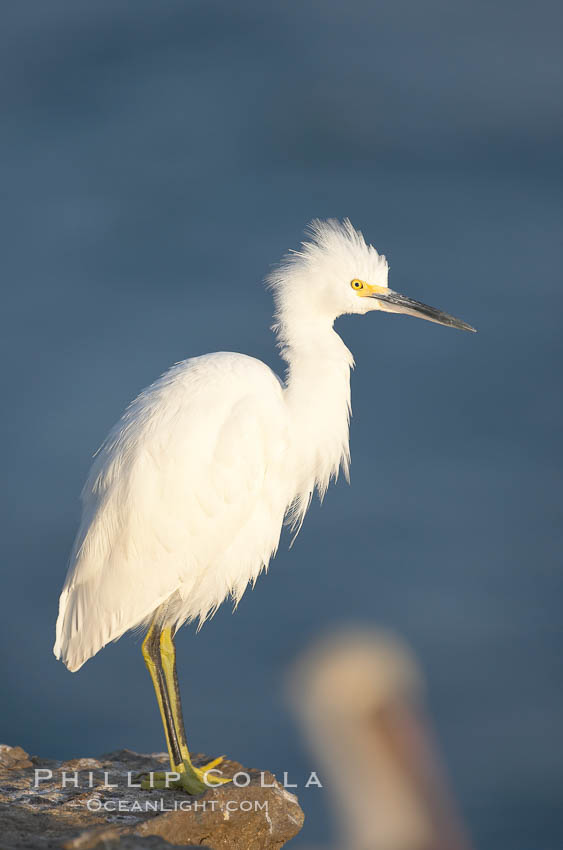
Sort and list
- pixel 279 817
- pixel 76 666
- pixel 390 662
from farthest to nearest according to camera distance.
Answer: pixel 76 666 < pixel 279 817 < pixel 390 662

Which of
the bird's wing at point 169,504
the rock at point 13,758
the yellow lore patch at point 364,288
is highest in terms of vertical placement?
the yellow lore patch at point 364,288

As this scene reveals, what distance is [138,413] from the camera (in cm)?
468

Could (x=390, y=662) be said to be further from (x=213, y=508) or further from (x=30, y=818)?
(x=213, y=508)

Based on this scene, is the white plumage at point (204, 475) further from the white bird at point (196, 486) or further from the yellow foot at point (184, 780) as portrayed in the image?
the yellow foot at point (184, 780)

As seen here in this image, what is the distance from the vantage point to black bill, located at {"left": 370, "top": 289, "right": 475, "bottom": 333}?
17.4 feet

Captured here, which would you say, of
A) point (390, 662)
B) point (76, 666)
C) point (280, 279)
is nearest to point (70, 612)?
point (76, 666)

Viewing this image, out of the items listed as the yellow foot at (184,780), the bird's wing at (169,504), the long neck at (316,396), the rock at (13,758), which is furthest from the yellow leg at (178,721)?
the long neck at (316,396)

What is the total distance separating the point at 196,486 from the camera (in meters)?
4.54

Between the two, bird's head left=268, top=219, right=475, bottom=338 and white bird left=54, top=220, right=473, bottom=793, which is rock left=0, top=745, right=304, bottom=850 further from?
bird's head left=268, top=219, right=475, bottom=338

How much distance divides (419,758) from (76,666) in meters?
4.02

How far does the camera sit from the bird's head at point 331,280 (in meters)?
5.09

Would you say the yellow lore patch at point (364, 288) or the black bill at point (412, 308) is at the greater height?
the yellow lore patch at point (364, 288)

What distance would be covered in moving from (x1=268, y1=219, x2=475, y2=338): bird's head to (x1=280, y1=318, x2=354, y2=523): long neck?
9 cm

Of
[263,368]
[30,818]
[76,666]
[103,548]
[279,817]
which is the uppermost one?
[263,368]
